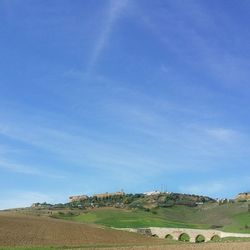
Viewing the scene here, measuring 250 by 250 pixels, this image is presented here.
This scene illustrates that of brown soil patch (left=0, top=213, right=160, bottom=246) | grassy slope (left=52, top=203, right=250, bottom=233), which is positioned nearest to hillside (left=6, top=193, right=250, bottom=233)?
grassy slope (left=52, top=203, right=250, bottom=233)

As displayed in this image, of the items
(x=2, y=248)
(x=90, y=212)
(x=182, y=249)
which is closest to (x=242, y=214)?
(x=90, y=212)

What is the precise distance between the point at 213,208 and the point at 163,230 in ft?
171

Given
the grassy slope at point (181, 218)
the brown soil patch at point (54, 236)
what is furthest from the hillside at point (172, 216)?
the brown soil patch at point (54, 236)

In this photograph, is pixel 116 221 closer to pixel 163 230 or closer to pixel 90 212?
pixel 163 230

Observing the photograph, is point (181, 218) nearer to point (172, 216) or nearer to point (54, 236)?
point (172, 216)

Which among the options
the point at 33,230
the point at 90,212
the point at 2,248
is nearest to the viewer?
the point at 2,248

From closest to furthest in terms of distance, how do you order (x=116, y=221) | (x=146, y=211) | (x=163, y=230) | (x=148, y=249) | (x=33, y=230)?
(x=148, y=249) < (x=33, y=230) < (x=163, y=230) < (x=116, y=221) < (x=146, y=211)

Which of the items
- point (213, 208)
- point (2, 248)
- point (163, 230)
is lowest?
point (2, 248)

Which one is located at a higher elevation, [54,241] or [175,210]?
[175,210]

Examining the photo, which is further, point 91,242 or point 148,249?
point 91,242

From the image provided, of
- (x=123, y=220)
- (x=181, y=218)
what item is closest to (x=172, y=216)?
(x=181, y=218)

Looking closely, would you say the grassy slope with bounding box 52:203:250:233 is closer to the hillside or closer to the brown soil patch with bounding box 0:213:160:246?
the hillside

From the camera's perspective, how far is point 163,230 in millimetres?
122062

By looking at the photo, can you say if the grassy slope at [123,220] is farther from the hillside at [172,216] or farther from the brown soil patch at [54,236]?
the brown soil patch at [54,236]
